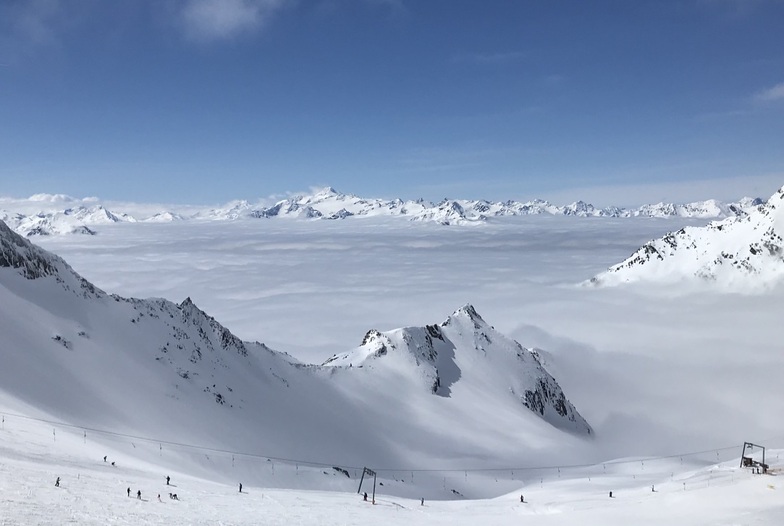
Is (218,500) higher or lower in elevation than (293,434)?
higher

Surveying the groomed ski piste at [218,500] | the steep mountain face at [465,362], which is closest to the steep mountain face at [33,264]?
the groomed ski piste at [218,500]

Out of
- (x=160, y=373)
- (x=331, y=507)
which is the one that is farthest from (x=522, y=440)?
(x=331, y=507)

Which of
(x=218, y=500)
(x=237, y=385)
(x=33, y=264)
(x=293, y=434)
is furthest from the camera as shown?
(x=237, y=385)

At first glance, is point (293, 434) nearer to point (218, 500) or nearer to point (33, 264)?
point (33, 264)

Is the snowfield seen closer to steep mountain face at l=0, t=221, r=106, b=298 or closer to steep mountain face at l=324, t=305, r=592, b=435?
steep mountain face at l=0, t=221, r=106, b=298

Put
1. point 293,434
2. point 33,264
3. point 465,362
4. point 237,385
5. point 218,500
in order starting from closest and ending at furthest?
point 218,500 → point 33,264 → point 293,434 → point 237,385 → point 465,362

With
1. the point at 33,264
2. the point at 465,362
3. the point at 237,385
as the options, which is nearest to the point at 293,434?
the point at 237,385
